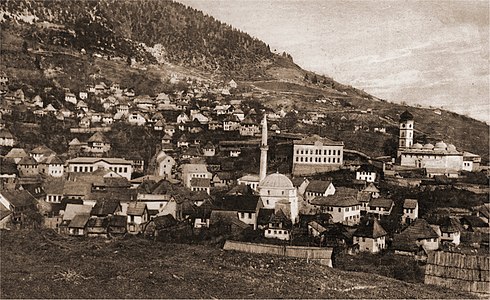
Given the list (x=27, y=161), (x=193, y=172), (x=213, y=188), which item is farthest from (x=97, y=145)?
(x=213, y=188)

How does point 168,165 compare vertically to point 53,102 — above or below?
below

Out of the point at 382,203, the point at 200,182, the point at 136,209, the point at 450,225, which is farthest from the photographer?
the point at 200,182

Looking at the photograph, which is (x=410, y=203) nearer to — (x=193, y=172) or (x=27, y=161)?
(x=193, y=172)

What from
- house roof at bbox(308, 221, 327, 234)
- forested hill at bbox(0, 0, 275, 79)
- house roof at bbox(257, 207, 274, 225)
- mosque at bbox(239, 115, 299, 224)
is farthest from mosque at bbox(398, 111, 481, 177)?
forested hill at bbox(0, 0, 275, 79)

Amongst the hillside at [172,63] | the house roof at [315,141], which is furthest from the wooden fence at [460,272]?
the hillside at [172,63]

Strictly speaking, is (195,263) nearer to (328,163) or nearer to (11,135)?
(328,163)

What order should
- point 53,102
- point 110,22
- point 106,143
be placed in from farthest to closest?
point 110,22 → point 53,102 → point 106,143

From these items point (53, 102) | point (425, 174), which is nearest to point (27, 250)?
point (425, 174)
